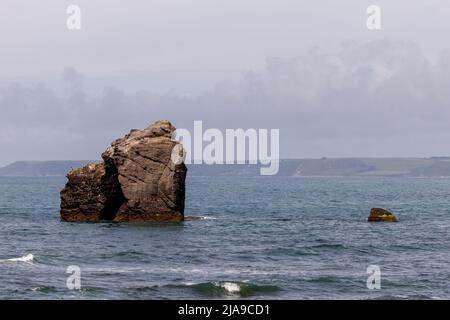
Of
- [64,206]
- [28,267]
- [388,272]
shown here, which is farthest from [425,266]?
[64,206]

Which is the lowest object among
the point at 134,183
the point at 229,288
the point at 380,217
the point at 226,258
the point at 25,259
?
the point at 226,258

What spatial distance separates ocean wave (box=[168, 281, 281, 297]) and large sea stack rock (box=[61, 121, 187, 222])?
106 feet

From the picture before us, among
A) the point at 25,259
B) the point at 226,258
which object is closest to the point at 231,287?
the point at 226,258

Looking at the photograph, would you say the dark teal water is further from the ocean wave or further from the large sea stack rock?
the large sea stack rock

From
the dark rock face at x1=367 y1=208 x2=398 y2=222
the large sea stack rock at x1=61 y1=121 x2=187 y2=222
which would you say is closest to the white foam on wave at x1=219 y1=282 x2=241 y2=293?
the large sea stack rock at x1=61 y1=121 x2=187 y2=222

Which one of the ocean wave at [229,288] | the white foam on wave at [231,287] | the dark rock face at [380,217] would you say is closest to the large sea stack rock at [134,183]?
the dark rock face at [380,217]

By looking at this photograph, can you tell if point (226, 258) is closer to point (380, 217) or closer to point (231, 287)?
point (231, 287)

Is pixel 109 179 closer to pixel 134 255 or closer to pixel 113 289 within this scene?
pixel 134 255

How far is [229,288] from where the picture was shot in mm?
40656

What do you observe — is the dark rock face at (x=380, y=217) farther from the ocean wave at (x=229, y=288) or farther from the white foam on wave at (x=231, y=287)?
the white foam on wave at (x=231, y=287)

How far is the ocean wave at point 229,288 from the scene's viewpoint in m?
39.8

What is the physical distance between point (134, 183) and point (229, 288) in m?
34.6
